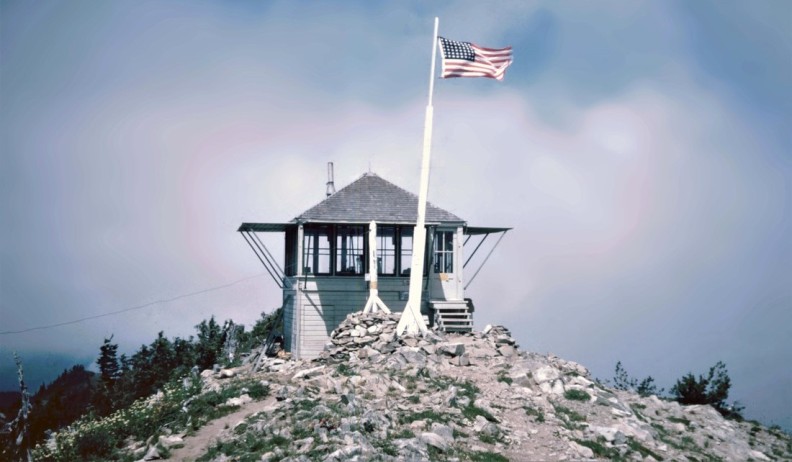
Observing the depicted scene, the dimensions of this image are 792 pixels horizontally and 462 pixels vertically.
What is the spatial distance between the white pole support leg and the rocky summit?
85 cm

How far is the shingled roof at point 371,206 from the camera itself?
27359 mm

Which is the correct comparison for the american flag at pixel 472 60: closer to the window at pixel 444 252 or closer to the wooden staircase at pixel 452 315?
the window at pixel 444 252

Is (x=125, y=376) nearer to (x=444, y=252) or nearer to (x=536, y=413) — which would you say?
(x=444, y=252)

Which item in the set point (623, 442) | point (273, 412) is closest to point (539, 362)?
point (623, 442)

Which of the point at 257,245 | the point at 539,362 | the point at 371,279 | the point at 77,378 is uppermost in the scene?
the point at 257,245

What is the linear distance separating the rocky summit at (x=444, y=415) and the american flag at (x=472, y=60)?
410 inches

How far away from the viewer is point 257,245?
2845cm

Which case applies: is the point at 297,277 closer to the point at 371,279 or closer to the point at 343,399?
the point at 371,279

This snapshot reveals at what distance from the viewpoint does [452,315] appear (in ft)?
89.0

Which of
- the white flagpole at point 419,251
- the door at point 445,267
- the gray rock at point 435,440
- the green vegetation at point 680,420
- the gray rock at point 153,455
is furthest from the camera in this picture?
the door at point 445,267

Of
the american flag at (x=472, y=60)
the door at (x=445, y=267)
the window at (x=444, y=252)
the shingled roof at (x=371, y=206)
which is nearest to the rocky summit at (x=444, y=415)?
the door at (x=445, y=267)

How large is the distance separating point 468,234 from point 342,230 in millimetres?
7502

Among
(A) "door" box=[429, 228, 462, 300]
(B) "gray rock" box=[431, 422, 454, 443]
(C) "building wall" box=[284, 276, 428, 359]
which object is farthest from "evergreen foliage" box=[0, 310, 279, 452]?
(B) "gray rock" box=[431, 422, 454, 443]

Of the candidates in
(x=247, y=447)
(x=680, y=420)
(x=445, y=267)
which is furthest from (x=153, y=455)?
(x=680, y=420)
